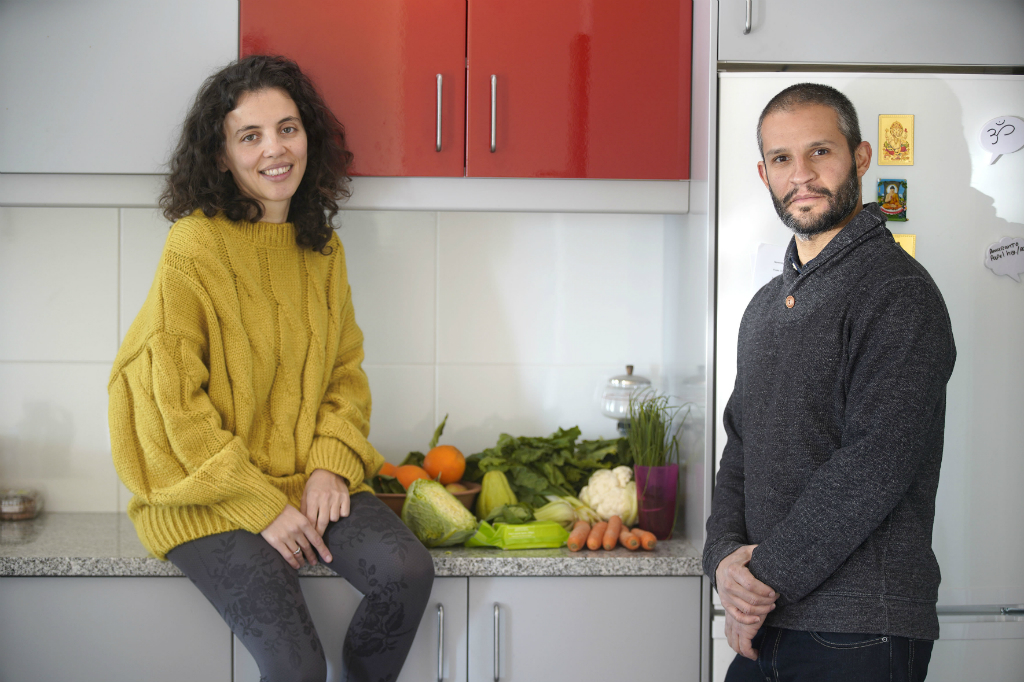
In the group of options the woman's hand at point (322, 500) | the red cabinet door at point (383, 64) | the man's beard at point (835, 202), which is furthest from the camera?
the red cabinet door at point (383, 64)

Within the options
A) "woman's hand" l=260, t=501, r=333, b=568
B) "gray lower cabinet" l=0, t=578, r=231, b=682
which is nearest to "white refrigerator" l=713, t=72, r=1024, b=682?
"woman's hand" l=260, t=501, r=333, b=568

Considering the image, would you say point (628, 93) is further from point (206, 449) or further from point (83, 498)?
point (83, 498)

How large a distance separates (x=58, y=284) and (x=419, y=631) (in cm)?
137

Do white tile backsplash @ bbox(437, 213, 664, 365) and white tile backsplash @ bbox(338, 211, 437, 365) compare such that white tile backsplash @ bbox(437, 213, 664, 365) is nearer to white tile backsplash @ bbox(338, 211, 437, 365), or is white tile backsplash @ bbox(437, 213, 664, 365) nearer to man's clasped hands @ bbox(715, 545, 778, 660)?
white tile backsplash @ bbox(338, 211, 437, 365)

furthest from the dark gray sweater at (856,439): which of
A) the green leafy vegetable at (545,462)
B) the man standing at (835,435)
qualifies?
the green leafy vegetable at (545,462)

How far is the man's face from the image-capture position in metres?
1.10

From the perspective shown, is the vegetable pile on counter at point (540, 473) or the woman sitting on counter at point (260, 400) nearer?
the woman sitting on counter at point (260, 400)

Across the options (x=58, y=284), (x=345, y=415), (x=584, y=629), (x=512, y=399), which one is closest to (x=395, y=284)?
(x=512, y=399)

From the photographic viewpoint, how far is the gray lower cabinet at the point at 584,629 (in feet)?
5.15

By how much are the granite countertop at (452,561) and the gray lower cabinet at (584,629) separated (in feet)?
0.10

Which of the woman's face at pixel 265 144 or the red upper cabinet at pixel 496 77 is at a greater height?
the red upper cabinet at pixel 496 77

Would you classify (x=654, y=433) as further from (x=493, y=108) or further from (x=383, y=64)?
(x=383, y=64)

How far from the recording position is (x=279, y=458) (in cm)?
150

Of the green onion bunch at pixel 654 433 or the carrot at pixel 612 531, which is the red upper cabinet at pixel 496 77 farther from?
the carrot at pixel 612 531
